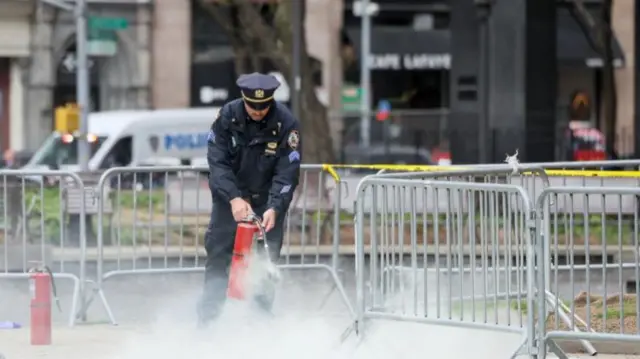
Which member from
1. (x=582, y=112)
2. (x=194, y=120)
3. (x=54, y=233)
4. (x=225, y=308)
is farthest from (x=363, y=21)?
(x=225, y=308)

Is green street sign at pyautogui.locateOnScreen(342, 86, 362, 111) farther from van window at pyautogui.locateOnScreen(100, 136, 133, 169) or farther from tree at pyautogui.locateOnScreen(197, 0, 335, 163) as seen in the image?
tree at pyautogui.locateOnScreen(197, 0, 335, 163)

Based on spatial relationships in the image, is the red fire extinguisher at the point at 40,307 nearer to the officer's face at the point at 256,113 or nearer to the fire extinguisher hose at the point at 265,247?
the fire extinguisher hose at the point at 265,247

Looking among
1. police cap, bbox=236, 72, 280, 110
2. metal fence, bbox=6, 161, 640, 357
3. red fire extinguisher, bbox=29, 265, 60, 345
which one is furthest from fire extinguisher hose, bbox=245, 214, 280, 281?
red fire extinguisher, bbox=29, 265, 60, 345

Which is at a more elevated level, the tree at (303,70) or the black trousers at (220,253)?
the tree at (303,70)

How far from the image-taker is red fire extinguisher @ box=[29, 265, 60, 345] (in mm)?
9984

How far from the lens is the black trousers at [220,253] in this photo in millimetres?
9984

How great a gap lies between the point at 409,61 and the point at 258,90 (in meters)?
35.5

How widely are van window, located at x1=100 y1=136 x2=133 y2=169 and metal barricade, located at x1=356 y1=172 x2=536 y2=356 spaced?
64.7 feet

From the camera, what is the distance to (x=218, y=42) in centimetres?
4406

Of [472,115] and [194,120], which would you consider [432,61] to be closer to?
[194,120]

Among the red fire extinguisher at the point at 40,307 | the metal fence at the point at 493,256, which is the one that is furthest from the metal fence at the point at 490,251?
the red fire extinguisher at the point at 40,307

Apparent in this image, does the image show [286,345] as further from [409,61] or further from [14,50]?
[409,61]

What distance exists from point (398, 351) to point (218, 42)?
115 feet

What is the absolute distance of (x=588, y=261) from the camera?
8.16 metres
